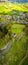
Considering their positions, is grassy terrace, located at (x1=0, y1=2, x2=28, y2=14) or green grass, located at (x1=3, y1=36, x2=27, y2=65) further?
grassy terrace, located at (x1=0, y1=2, x2=28, y2=14)

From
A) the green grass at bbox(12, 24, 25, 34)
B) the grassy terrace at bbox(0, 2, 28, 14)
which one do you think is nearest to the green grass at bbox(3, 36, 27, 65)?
the green grass at bbox(12, 24, 25, 34)

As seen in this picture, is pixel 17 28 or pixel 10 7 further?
pixel 10 7

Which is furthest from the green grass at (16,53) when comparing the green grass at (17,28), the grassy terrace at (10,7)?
the grassy terrace at (10,7)

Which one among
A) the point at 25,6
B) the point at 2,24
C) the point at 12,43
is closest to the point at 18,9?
the point at 25,6

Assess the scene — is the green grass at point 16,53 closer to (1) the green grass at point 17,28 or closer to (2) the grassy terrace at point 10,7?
(1) the green grass at point 17,28

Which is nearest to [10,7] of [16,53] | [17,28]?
[17,28]

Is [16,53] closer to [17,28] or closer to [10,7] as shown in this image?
[17,28]

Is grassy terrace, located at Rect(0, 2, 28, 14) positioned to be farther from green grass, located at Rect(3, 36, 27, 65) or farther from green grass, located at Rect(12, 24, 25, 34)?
green grass, located at Rect(3, 36, 27, 65)

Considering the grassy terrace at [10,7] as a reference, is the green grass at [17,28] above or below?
below

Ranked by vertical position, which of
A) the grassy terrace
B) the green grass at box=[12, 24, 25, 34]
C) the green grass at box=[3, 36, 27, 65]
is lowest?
the green grass at box=[3, 36, 27, 65]

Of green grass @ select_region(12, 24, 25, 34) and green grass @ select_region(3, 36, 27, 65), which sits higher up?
green grass @ select_region(12, 24, 25, 34)

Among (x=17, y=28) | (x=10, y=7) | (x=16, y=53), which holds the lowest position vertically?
(x=16, y=53)
